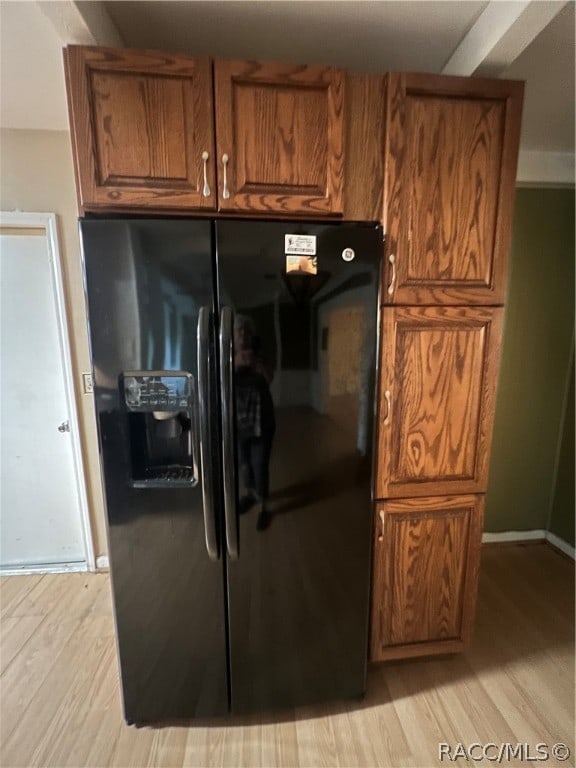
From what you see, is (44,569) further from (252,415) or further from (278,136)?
(278,136)

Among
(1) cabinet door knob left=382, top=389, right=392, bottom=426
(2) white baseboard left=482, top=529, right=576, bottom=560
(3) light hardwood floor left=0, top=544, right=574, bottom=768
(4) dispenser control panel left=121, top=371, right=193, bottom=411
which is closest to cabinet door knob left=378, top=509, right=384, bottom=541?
(1) cabinet door knob left=382, top=389, right=392, bottom=426

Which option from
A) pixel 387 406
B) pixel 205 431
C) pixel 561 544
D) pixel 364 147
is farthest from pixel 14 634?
pixel 561 544

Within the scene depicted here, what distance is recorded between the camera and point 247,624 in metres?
1.41

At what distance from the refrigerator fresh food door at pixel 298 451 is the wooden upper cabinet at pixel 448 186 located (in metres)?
0.16

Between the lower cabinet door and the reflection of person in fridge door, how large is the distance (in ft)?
1.64

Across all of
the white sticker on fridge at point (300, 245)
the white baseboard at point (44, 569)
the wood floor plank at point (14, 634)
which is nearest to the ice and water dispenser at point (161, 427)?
the white sticker on fridge at point (300, 245)

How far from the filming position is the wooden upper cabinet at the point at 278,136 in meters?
1.20

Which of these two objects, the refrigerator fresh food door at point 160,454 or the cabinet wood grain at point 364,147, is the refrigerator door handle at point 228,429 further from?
the cabinet wood grain at point 364,147

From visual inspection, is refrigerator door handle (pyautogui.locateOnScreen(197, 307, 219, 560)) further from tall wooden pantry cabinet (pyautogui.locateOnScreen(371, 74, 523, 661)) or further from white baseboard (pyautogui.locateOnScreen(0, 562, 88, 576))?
white baseboard (pyautogui.locateOnScreen(0, 562, 88, 576))

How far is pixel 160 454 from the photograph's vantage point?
4.33 ft

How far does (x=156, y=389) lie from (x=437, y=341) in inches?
38.8

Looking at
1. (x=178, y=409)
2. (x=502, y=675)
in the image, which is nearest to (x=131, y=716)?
(x=178, y=409)

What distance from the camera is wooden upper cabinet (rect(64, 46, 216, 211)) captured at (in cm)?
115

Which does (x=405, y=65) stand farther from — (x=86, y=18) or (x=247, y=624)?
(x=247, y=624)
